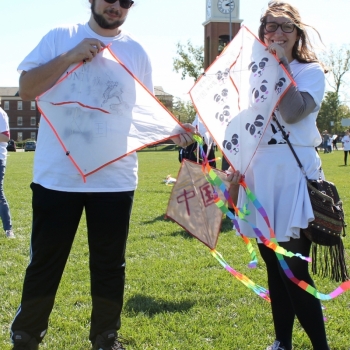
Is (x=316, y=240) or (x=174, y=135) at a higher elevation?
(x=174, y=135)

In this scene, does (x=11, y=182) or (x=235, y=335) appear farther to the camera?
(x=11, y=182)

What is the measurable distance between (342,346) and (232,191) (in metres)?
1.21

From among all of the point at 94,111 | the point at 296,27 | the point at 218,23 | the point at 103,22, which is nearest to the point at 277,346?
the point at 94,111

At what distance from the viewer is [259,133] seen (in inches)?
107

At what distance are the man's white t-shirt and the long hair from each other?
2.65 feet

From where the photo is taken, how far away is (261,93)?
277 centimetres

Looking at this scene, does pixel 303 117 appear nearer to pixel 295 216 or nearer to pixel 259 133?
pixel 259 133

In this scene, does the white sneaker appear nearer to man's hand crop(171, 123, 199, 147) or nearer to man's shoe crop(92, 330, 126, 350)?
man's shoe crop(92, 330, 126, 350)

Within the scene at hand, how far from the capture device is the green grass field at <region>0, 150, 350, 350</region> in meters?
3.33

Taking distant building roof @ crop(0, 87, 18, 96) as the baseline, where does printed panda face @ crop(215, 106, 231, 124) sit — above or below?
below

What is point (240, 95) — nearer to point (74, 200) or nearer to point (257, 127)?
point (257, 127)

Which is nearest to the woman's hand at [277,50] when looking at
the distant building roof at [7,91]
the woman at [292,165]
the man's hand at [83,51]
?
the woman at [292,165]

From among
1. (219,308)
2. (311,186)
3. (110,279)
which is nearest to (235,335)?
(219,308)

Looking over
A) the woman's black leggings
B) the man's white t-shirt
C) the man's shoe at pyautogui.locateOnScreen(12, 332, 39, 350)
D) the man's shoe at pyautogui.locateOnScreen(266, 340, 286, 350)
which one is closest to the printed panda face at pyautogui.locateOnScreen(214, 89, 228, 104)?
the man's white t-shirt
